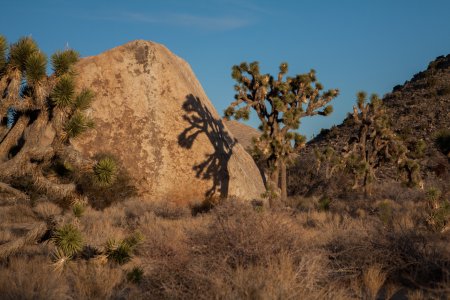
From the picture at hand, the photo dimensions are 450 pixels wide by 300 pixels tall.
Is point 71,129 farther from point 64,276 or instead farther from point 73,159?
point 64,276

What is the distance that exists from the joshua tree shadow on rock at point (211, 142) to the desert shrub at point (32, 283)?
11735mm

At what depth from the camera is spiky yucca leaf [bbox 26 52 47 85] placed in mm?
9172

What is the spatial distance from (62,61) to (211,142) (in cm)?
1026

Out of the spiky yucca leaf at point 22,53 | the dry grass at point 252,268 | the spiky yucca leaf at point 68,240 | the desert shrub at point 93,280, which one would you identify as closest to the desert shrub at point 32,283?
the dry grass at point 252,268

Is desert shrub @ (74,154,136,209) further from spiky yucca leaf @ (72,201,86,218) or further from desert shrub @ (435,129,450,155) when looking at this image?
desert shrub @ (435,129,450,155)

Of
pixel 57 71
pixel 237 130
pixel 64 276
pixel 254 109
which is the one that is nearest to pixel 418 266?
pixel 64 276

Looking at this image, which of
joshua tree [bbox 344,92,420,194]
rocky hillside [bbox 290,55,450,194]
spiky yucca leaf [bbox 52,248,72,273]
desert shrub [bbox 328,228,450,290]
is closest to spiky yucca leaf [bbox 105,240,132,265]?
spiky yucca leaf [bbox 52,248,72,273]

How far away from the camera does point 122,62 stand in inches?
772

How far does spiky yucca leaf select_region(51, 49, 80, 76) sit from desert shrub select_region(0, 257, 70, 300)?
4.13 metres

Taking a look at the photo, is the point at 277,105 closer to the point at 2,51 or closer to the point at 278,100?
the point at 278,100

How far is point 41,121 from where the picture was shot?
9.42 metres

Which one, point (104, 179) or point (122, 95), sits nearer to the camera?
point (104, 179)

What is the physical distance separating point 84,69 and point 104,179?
11.8m

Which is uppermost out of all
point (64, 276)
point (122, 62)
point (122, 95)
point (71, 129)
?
point (122, 62)
